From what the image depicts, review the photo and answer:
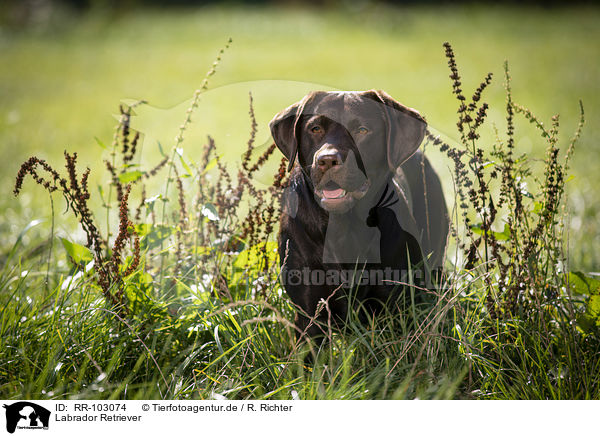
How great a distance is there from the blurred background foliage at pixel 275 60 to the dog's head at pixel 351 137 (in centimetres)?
50

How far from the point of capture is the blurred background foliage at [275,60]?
247 inches

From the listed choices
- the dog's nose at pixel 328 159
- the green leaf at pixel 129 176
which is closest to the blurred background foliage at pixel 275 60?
the green leaf at pixel 129 176

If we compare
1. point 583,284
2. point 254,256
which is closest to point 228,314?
point 254,256

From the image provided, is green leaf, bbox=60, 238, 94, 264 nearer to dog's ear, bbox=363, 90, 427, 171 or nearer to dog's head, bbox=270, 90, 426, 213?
dog's head, bbox=270, 90, 426, 213

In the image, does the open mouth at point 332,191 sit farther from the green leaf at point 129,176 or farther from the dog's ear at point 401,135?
the green leaf at point 129,176

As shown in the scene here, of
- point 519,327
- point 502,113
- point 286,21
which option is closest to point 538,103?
point 502,113

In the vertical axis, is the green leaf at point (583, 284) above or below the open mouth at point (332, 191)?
below

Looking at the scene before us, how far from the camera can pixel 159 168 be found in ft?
9.85

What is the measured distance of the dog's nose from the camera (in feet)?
7.45

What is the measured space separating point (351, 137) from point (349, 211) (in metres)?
0.32

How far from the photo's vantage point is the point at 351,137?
2404 millimetres

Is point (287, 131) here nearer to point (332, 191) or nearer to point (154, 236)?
point (332, 191)
